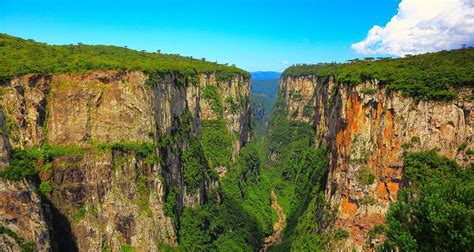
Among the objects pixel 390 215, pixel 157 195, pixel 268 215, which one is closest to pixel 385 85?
pixel 390 215

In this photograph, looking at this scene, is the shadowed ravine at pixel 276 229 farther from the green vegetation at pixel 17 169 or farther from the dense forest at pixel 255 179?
the green vegetation at pixel 17 169

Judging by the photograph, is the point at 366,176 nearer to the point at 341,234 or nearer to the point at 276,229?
the point at 341,234

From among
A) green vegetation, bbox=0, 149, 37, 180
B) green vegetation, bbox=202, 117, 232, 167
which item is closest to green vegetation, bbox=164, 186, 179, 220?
green vegetation, bbox=0, 149, 37, 180

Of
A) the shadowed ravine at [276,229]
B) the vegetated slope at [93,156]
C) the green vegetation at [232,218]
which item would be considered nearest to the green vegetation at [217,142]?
the green vegetation at [232,218]

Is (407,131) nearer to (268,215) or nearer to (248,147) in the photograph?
(268,215)

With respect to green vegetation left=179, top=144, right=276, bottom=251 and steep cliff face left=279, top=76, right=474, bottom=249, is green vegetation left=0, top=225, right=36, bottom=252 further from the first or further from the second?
steep cliff face left=279, top=76, right=474, bottom=249

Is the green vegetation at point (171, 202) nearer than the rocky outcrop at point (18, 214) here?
No

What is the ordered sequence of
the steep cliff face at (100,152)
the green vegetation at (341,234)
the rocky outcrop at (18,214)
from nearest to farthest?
the rocky outcrop at (18,214)
the steep cliff face at (100,152)
the green vegetation at (341,234)
